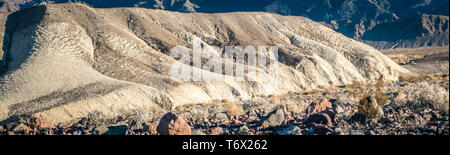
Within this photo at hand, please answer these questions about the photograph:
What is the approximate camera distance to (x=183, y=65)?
105 ft

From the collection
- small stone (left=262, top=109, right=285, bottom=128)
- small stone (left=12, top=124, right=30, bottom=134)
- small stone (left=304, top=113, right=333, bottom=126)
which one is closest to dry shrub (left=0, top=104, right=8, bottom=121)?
small stone (left=12, top=124, right=30, bottom=134)

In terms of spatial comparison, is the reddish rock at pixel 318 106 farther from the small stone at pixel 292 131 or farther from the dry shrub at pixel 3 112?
the dry shrub at pixel 3 112

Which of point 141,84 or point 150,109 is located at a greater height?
point 141,84

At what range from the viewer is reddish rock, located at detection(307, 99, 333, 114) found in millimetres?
17812

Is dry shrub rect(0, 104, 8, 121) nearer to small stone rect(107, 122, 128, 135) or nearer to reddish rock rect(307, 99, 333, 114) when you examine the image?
small stone rect(107, 122, 128, 135)

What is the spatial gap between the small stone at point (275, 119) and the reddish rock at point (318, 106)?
3.26 metres

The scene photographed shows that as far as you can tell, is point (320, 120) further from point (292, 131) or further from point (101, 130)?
point (101, 130)

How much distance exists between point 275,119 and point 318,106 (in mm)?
4980

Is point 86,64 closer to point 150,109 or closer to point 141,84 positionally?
point 141,84

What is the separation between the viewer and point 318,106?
18.5 meters

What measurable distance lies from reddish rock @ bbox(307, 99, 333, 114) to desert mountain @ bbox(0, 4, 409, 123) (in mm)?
10225

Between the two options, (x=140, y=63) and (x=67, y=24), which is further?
(x=67, y=24)
